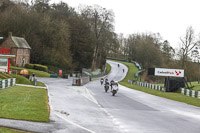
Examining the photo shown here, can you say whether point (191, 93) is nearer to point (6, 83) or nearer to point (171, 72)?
point (171, 72)

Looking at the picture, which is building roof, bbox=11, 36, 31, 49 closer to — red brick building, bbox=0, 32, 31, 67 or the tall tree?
red brick building, bbox=0, 32, 31, 67

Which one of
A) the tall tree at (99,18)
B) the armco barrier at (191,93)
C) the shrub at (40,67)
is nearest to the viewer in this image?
the armco barrier at (191,93)

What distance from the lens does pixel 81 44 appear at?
9188 centimetres

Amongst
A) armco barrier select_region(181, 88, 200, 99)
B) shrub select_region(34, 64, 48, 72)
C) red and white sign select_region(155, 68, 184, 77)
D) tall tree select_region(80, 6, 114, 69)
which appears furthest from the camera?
tall tree select_region(80, 6, 114, 69)

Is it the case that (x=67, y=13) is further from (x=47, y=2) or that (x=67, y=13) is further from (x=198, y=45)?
(x=198, y=45)

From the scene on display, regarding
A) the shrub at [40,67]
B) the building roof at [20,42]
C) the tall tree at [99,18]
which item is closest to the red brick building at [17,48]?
the building roof at [20,42]

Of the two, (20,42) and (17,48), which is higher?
(20,42)

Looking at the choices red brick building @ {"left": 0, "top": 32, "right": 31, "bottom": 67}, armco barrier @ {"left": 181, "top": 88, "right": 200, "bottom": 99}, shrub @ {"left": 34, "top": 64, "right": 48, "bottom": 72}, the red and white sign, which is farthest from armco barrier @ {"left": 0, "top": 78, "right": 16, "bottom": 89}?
shrub @ {"left": 34, "top": 64, "right": 48, "bottom": 72}

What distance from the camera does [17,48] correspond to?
68.8 meters

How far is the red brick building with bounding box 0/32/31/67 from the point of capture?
67.8 metres

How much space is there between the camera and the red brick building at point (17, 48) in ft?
222

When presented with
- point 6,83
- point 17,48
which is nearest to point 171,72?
Result: point 6,83

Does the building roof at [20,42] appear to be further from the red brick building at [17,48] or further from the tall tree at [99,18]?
the tall tree at [99,18]

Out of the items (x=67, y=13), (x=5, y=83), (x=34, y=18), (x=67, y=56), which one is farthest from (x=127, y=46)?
(x=5, y=83)
